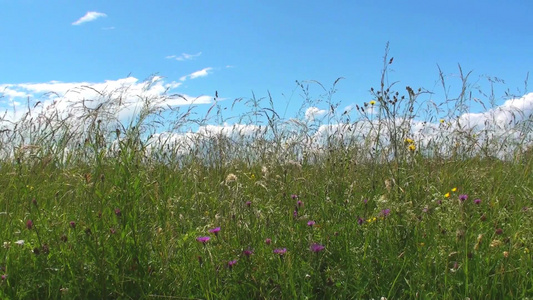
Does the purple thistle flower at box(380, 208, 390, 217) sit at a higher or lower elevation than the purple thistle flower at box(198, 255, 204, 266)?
higher

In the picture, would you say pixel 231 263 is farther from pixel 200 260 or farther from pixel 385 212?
pixel 385 212

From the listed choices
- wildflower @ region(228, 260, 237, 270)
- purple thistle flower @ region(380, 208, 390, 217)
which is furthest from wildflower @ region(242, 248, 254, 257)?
purple thistle flower @ region(380, 208, 390, 217)

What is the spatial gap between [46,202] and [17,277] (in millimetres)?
1122

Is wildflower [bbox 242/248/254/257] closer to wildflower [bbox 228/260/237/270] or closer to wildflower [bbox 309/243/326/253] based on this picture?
wildflower [bbox 228/260/237/270]

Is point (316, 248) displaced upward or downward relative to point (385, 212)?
downward

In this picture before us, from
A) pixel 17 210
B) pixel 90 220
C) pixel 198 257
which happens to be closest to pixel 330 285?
pixel 198 257

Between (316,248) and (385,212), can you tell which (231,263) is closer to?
(316,248)

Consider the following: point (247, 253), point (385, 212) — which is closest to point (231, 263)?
point (247, 253)

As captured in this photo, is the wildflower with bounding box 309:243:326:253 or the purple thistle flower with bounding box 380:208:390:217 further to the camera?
the purple thistle flower with bounding box 380:208:390:217

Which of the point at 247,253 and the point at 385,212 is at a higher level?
the point at 385,212

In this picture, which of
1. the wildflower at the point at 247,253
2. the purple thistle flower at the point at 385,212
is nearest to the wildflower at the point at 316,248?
the wildflower at the point at 247,253

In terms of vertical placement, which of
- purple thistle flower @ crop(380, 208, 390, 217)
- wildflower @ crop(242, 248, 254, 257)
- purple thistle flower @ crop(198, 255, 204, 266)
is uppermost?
purple thistle flower @ crop(380, 208, 390, 217)

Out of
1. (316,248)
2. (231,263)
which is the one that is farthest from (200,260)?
(316,248)

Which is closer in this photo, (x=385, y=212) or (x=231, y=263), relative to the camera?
(x=231, y=263)
